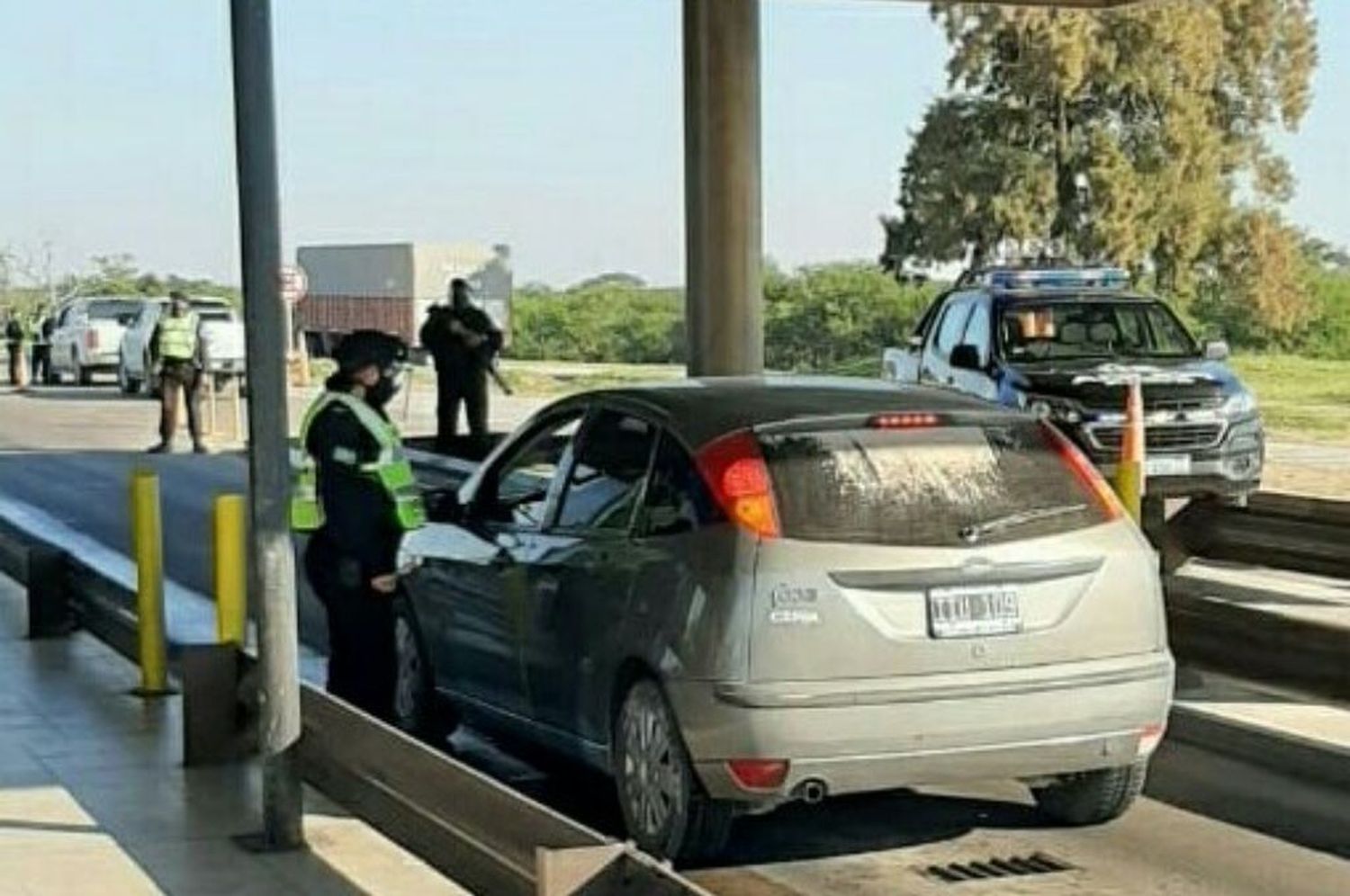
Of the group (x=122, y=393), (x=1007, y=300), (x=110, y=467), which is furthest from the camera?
(x=122, y=393)

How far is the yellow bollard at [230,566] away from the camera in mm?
9594

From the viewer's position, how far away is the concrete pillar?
64.3 feet

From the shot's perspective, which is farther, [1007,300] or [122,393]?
[122,393]

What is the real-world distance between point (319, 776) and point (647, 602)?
1.26 meters

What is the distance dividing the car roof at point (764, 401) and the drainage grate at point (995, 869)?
61.5 inches

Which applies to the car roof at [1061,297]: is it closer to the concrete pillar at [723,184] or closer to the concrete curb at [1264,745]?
the concrete pillar at [723,184]

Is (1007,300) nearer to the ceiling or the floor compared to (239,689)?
nearer to the ceiling

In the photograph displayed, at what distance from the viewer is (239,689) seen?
29.9ft

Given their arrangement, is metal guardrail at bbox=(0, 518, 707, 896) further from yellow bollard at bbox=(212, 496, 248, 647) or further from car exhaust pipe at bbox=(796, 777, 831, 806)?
car exhaust pipe at bbox=(796, 777, 831, 806)

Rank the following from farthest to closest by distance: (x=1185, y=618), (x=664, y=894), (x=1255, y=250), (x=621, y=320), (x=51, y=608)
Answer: (x=621, y=320), (x=1255, y=250), (x=51, y=608), (x=1185, y=618), (x=664, y=894)

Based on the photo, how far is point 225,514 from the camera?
959cm

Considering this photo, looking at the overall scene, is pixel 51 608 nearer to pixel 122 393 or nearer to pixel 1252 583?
pixel 1252 583

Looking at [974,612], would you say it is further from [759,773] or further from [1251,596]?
[1251,596]

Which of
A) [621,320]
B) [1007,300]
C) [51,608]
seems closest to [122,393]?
[621,320]
